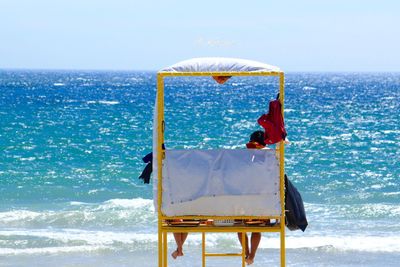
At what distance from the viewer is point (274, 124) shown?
968 centimetres

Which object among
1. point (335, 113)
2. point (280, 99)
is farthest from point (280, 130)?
point (335, 113)

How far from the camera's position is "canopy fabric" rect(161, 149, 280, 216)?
31.6 feet

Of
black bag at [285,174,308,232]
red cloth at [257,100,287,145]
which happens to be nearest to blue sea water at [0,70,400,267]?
black bag at [285,174,308,232]

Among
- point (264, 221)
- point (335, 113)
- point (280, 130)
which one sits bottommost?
point (335, 113)

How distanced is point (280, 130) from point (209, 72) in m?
0.81

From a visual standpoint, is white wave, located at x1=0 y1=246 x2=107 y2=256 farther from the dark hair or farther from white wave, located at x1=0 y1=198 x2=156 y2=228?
the dark hair

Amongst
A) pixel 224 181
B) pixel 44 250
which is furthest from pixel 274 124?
pixel 44 250

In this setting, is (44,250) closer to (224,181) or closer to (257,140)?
(257,140)

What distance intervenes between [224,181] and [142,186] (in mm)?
14091

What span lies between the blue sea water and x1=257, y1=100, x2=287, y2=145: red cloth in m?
5.10

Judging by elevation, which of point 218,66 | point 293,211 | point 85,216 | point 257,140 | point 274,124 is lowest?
point 85,216

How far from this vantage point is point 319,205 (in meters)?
21.0

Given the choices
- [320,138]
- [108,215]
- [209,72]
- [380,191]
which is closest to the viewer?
[209,72]

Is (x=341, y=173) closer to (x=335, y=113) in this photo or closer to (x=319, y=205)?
(x=319, y=205)
